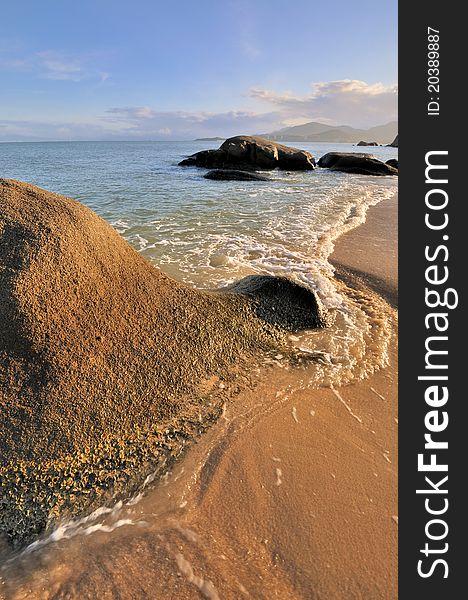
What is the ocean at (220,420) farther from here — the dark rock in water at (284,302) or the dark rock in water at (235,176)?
the dark rock in water at (235,176)

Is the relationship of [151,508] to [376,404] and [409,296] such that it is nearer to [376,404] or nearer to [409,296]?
[376,404]

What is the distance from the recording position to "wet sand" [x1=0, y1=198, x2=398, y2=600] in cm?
183

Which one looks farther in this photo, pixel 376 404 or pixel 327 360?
pixel 327 360

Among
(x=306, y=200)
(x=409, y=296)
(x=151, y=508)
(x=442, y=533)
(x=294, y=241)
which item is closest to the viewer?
(x=442, y=533)

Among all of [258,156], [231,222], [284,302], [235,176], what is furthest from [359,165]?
[284,302]

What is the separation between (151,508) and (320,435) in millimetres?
1289

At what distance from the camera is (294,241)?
25.6ft

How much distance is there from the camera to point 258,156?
2547 centimetres

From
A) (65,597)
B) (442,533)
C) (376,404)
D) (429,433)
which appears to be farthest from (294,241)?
(65,597)

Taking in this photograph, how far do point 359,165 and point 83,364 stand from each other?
26048 millimetres

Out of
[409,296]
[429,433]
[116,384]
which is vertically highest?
[409,296]

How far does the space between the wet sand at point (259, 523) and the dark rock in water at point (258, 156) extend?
24.8 metres

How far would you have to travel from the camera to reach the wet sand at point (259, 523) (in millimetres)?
1830

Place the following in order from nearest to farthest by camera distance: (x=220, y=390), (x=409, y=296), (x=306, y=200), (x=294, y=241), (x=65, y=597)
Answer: (x=65, y=597) < (x=409, y=296) < (x=220, y=390) < (x=294, y=241) < (x=306, y=200)
